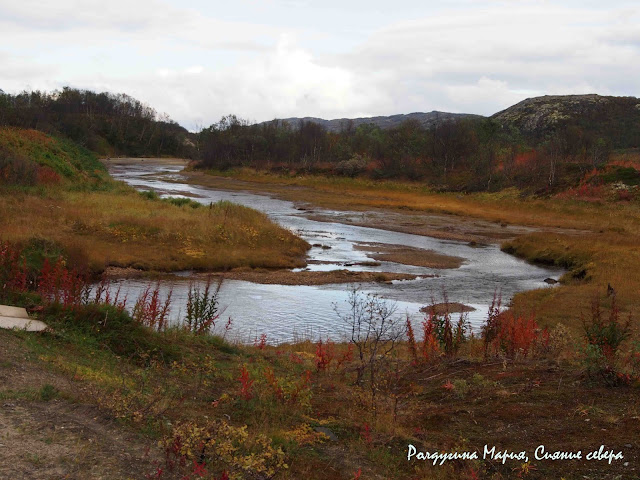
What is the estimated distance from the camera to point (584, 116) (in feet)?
383

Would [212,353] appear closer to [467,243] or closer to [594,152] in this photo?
[467,243]

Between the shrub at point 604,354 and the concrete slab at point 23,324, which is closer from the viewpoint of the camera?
the shrub at point 604,354

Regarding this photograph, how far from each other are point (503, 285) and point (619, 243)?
10.5m

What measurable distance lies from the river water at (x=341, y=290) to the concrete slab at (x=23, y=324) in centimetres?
587

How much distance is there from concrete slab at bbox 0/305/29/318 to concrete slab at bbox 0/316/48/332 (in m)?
0.16

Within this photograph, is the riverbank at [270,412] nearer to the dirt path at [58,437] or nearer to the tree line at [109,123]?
the dirt path at [58,437]

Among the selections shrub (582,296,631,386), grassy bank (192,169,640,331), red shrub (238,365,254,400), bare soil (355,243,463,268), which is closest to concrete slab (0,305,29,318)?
red shrub (238,365,254,400)

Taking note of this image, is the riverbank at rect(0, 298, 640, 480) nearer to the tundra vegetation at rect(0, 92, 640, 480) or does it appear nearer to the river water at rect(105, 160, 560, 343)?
the tundra vegetation at rect(0, 92, 640, 480)

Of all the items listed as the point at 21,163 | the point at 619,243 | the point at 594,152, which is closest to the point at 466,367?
the point at 619,243

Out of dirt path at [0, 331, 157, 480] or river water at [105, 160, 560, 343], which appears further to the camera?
river water at [105, 160, 560, 343]

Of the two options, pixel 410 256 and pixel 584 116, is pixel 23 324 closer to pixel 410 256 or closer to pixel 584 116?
pixel 410 256

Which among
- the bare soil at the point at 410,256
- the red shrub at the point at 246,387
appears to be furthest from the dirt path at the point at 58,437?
the bare soil at the point at 410,256

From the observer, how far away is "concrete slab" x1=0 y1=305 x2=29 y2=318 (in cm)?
988

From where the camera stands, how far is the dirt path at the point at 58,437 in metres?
5.26
